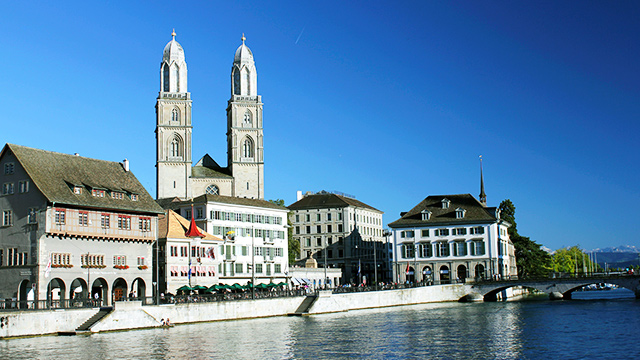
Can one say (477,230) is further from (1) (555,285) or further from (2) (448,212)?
(1) (555,285)

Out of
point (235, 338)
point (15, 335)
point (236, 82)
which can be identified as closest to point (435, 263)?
point (236, 82)

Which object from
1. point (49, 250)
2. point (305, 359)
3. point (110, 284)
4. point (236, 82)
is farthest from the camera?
point (236, 82)

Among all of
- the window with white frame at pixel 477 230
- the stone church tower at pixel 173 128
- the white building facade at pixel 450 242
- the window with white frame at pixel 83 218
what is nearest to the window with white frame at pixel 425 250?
the white building facade at pixel 450 242

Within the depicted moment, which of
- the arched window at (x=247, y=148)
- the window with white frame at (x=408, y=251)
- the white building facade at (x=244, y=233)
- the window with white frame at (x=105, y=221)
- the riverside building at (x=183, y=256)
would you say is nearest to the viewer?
the window with white frame at (x=105, y=221)

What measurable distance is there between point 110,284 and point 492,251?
60.5 m

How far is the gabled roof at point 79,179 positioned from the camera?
62.9 meters

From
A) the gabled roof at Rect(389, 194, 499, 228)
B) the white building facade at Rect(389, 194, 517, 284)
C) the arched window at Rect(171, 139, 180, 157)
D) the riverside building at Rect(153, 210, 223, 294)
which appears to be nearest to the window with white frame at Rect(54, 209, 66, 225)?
the riverside building at Rect(153, 210, 223, 294)

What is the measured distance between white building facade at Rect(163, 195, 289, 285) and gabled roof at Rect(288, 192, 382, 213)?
118 ft

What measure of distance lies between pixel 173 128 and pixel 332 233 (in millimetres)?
36446

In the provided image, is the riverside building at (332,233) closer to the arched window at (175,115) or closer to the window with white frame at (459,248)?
the window with white frame at (459,248)

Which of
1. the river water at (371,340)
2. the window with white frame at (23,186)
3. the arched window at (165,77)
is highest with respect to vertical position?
the arched window at (165,77)

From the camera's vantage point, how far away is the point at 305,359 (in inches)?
1657

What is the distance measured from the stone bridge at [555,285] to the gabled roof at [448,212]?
1153cm

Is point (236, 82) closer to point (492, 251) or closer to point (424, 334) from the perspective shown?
point (492, 251)
